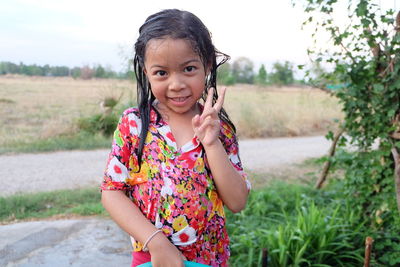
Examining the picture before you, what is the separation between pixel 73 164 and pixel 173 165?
5673mm

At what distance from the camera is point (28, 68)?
25891mm

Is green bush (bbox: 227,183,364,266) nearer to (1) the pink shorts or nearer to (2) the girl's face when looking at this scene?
(1) the pink shorts

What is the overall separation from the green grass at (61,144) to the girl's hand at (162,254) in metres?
6.82

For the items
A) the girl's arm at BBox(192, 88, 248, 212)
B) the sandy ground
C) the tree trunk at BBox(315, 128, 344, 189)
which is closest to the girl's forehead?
the girl's arm at BBox(192, 88, 248, 212)

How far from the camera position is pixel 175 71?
4.14ft

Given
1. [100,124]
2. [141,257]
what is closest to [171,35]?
[141,257]

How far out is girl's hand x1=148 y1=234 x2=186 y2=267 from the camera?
1.20 metres

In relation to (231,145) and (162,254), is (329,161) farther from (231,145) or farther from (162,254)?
(162,254)

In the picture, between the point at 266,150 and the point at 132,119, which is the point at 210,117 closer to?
the point at 132,119

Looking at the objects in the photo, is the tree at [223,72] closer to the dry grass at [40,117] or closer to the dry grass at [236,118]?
the dry grass at [236,118]

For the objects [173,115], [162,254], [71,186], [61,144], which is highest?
[173,115]

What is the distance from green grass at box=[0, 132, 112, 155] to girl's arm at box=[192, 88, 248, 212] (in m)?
6.84

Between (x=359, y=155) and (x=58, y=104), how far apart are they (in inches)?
626

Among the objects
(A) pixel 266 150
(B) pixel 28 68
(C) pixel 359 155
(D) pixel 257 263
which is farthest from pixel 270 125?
(B) pixel 28 68
